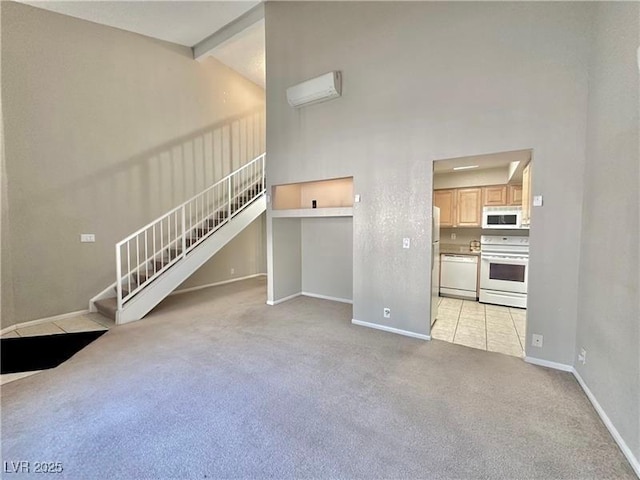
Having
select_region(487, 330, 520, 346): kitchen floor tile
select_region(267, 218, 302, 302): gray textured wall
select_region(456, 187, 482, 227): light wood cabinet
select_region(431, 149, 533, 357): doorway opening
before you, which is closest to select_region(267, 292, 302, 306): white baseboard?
select_region(267, 218, 302, 302): gray textured wall

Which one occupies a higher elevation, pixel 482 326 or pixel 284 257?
pixel 284 257

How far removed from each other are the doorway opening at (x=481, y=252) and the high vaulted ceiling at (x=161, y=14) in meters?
4.67

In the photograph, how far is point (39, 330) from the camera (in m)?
3.87

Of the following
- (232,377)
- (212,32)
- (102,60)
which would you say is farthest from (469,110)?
(102,60)

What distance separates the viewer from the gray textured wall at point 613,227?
70.4 inches

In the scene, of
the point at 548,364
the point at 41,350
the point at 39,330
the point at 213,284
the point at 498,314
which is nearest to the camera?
the point at 548,364

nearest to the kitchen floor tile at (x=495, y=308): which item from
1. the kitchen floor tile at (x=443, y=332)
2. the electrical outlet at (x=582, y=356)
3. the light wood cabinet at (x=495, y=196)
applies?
the kitchen floor tile at (x=443, y=332)

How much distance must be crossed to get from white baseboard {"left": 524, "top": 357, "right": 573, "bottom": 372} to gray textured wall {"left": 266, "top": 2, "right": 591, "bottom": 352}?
56 mm

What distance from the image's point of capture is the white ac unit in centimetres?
388

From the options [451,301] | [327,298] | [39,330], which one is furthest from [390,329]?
[39,330]

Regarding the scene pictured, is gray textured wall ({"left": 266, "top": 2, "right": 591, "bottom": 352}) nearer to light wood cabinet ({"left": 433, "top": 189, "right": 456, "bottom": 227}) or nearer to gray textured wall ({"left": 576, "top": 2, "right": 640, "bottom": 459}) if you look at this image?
gray textured wall ({"left": 576, "top": 2, "right": 640, "bottom": 459})

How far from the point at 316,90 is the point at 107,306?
14.9 feet

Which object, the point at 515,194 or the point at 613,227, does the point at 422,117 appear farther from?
the point at 515,194

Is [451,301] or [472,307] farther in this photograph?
[451,301]
